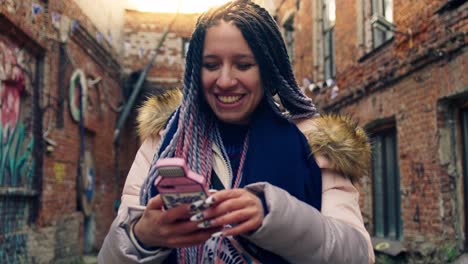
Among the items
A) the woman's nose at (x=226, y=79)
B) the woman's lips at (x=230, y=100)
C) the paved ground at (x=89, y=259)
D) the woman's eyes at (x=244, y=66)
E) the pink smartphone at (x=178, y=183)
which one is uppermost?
the woman's eyes at (x=244, y=66)

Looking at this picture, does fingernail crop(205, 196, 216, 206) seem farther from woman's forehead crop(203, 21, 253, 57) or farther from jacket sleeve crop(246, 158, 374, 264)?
woman's forehead crop(203, 21, 253, 57)

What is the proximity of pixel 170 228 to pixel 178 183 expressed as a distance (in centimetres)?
17

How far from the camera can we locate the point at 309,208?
151 cm

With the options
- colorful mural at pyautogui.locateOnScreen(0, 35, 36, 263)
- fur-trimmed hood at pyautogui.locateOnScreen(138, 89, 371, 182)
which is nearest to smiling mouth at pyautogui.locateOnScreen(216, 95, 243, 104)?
fur-trimmed hood at pyautogui.locateOnScreen(138, 89, 371, 182)

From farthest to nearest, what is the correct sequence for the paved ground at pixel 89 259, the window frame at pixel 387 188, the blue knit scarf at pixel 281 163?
the paved ground at pixel 89 259 < the window frame at pixel 387 188 < the blue knit scarf at pixel 281 163

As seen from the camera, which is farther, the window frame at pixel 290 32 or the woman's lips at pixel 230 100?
the window frame at pixel 290 32

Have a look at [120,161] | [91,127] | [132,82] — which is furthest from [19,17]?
[132,82]

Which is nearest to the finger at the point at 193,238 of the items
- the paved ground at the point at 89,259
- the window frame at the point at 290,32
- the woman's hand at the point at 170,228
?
the woman's hand at the point at 170,228

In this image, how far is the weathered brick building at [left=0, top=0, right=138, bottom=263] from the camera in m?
6.87

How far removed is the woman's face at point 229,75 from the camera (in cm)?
174

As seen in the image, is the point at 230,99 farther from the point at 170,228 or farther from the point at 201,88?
the point at 170,228

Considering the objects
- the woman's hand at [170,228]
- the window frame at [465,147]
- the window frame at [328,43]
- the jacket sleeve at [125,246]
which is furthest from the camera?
the window frame at [328,43]

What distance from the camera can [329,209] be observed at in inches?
66.4

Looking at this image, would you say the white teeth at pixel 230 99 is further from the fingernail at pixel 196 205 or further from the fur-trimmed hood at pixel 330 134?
the fingernail at pixel 196 205
